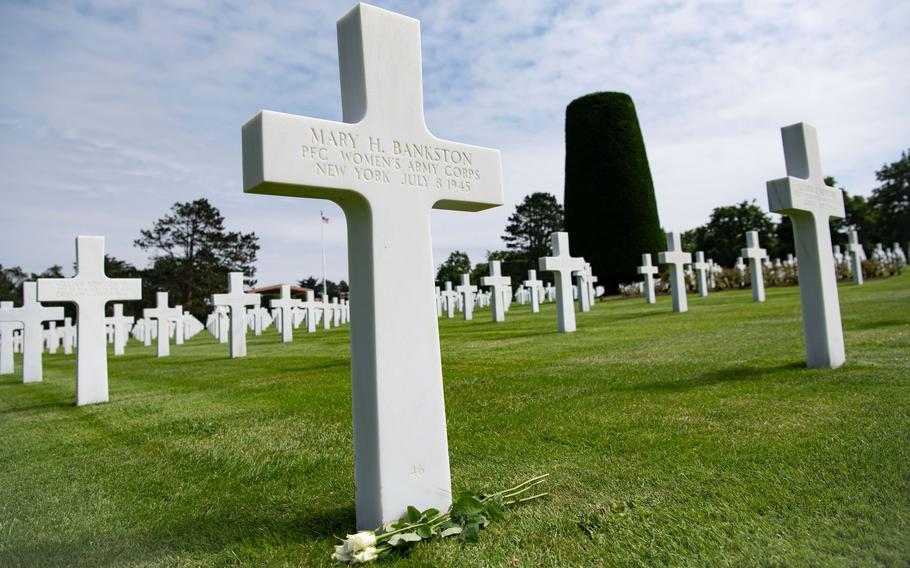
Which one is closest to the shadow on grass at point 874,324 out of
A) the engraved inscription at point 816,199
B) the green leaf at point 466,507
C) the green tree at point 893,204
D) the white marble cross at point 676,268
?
the engraved inscription at point 816,199

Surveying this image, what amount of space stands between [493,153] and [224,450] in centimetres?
277

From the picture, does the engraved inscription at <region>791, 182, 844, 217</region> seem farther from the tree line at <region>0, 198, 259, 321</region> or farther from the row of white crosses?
the tree line at <region>0, 198, 259, 321</region>

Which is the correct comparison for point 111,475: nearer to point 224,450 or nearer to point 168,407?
point 224,450

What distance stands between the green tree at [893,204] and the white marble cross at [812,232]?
154 feet

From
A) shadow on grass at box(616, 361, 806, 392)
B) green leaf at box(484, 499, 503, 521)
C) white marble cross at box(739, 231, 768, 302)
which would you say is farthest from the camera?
white marble cross at box(739, 231, 768, 302)

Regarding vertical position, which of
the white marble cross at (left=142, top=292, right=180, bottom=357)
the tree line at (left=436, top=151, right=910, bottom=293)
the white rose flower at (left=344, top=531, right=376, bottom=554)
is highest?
the tree line at (left=436, top=151, right=910, bottom=293)

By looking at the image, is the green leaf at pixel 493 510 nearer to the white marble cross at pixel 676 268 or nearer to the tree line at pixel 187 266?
the white marble cross at pixel 676 268

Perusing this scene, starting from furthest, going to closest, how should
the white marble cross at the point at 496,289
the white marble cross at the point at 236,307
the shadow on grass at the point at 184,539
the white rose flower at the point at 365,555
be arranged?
the white marble cross at the point at 496,289 → the white marble cross at the point at 236,307 → the shadow on grass at the point at 184,539 → the white rose flower at the point at 365,555

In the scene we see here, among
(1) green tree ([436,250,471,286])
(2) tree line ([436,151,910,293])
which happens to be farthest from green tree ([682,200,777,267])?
(1) green tree ([436,250,471,286])

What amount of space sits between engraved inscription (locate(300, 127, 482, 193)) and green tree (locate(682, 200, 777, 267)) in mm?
45140

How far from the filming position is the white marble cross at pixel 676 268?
14844 mm

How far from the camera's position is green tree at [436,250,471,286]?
54706 millimetres

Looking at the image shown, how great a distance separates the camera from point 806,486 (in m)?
2.53

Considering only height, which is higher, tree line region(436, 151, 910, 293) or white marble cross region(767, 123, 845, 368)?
tree line region(436, 151, 910, 293)
